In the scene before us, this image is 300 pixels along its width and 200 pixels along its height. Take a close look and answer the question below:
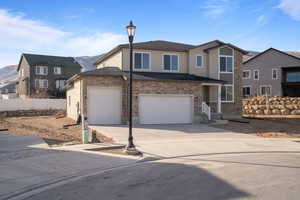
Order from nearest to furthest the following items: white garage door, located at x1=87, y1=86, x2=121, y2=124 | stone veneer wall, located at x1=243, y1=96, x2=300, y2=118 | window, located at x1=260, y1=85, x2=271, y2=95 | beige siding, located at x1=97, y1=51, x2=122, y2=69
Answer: white garage door, located at x1=87, y1=86, x2=121, y2=124, beige siding, located at x1=97, y1=51, x2=122, y2=69, stone veneer wall, located at x1=243, y1=96, x2=300, y2=118, window, located at x1=260, y1=85, x2=271, y2=95

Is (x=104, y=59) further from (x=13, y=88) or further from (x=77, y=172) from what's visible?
(x=13, y=88)

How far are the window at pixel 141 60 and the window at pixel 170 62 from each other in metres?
1.66

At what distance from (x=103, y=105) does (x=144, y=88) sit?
3344 mm

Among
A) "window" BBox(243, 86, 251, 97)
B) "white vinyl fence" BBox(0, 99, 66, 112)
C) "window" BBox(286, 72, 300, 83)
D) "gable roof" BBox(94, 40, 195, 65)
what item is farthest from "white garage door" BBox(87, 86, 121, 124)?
"window" BBox(286, 72, 300, 83)

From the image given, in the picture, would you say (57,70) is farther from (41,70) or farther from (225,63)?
(225,63)

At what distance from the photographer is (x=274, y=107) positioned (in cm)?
2853

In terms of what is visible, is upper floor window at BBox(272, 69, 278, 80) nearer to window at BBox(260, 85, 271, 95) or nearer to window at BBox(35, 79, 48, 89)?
window at BBox(260, 85, 271, 95)

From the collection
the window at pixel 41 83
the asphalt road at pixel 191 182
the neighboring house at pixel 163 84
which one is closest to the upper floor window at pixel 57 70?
the window at pixel 41 83

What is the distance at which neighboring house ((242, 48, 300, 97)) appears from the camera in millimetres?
44312

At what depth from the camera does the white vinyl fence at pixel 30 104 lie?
3397 centimetres

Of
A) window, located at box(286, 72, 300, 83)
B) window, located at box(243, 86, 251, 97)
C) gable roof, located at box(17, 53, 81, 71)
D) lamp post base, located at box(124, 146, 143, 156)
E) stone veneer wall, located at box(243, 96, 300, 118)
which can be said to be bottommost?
lamp post base, located at box(124, 146, 143, 156)

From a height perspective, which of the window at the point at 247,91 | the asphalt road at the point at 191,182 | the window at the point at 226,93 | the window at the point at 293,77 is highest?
the window at the point at 293,77

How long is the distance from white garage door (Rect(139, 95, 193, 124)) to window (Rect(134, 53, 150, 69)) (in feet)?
12.9

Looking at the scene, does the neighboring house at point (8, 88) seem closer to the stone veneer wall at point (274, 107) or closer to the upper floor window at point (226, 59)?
the upper floor window at point (226, 59)
